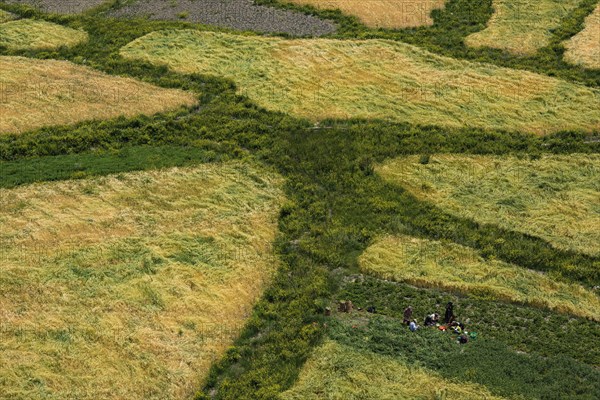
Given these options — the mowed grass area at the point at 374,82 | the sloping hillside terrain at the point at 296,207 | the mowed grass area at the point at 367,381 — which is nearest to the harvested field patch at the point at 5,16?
the sloping hillside terrain at the point at 296,207

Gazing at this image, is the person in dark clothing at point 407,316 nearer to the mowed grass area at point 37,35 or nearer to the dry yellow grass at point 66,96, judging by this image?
the dry yellow grass at point 66,96

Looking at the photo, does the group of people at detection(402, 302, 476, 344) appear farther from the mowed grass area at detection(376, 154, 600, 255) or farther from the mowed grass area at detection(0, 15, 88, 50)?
the mowed grass area at detection(0, 15, 88, 50)

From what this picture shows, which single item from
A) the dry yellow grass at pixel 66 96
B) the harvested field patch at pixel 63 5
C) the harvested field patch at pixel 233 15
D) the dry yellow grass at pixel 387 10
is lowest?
the dry yellow grass at pixel 66 96

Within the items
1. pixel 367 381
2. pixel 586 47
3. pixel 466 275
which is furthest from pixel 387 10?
pixel 367 381

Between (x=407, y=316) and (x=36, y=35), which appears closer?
(x=407, y=316)

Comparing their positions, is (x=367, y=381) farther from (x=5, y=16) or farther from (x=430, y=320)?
(x=5, y=16)

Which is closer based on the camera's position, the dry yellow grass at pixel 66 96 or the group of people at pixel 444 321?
the group of people at pixel 444 321
